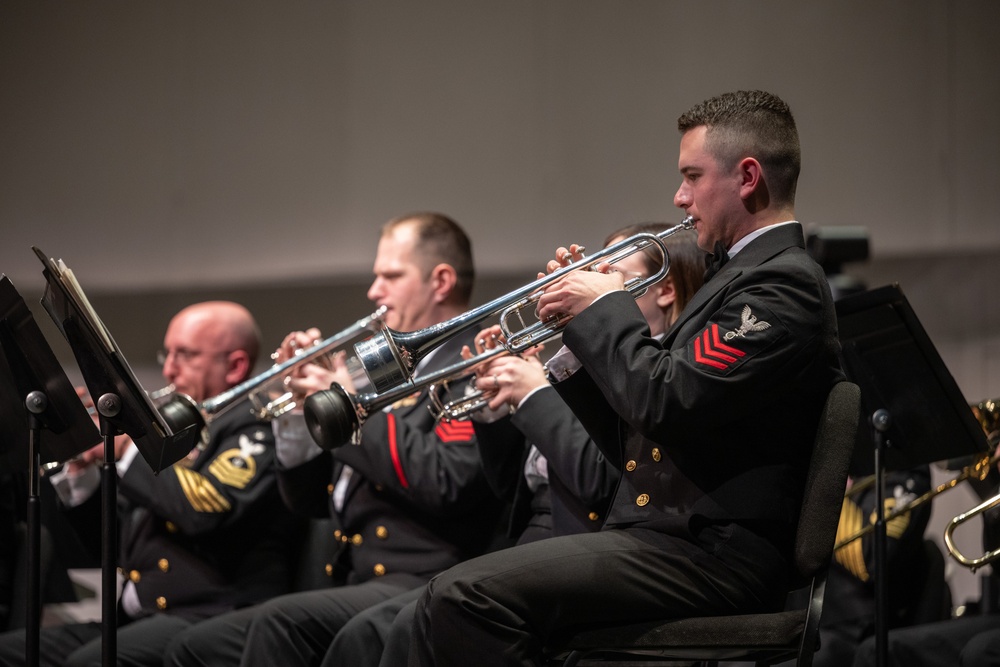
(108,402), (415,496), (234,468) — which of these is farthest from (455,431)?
(108,402)

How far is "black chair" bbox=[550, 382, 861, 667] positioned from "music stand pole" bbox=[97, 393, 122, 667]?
1078 mm

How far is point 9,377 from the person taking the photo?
3014 mm

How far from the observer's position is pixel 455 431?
11.9 ft

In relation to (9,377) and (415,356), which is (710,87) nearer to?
(415,356)

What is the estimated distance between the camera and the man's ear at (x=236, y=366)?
465 cm

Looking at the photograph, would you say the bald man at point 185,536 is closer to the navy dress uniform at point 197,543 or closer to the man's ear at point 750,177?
the navy dress uniform at point 197,543

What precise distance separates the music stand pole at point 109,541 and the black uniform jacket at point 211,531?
4.00 ft

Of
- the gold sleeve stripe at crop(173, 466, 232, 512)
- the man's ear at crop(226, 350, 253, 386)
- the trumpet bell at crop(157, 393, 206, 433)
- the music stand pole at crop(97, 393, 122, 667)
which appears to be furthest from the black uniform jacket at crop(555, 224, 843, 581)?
the man's ear at crop(226, 350, 253, 386)

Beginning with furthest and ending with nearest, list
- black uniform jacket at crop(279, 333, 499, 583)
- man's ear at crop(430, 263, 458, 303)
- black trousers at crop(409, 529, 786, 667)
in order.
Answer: man's ear at crop(430, 263, 458, 303)
black uniform jacket at crop(279, 333, 499, 583)
black trousers at crop(409, 529, 786, 667)

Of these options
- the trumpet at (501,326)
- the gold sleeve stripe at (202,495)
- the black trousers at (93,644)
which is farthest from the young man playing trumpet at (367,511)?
the trumpet at (501,326)

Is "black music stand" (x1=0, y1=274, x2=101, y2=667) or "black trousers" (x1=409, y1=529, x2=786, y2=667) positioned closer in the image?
"black trousers" (x1=409, y1=529, x2=786, y2=667)

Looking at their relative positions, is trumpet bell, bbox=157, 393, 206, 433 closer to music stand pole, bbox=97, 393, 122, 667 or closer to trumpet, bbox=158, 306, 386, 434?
trumpet, bbox=158, 306, 386, 434

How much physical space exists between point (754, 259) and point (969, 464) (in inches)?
59.8

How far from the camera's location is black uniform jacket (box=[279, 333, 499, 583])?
3.50 metres
